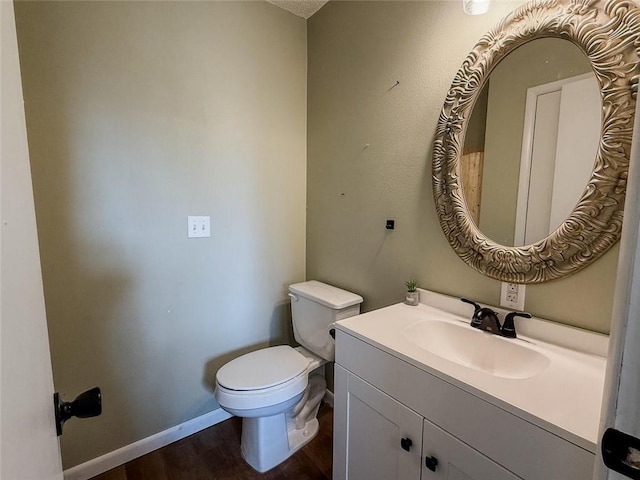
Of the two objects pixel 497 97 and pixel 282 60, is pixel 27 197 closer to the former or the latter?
pixel 497 97

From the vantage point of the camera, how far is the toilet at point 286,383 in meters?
1.34

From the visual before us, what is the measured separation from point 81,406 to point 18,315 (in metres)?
0.28

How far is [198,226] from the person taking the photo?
1609mm

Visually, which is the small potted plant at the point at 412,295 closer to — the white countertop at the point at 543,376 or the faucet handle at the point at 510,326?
the white countertop at the point at 543,376

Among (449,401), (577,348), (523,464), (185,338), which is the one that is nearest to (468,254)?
(577,348)

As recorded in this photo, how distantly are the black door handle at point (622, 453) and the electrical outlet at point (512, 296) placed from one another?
77 cm

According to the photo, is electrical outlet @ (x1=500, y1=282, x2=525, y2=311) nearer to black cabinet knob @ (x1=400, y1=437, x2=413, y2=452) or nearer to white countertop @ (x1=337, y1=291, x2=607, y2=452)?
white countertop @ (x1=337, y1=291, x2=607, y2=452)

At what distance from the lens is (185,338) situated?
1626 millimetres


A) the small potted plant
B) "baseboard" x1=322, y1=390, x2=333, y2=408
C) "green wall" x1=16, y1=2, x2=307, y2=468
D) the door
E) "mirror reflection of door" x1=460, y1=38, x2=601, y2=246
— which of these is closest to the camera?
the door

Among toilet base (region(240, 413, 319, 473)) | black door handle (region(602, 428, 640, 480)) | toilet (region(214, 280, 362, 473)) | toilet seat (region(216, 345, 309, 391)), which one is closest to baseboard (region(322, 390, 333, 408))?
toilet (region(214, 280, 362, 473))

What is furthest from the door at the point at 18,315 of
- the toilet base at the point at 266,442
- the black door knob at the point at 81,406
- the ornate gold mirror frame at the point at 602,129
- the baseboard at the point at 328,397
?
the baseboard at the point at 328,397

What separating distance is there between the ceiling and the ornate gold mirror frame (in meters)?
1.09

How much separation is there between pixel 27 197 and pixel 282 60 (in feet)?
5.58

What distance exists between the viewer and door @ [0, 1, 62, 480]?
35 centimetres
